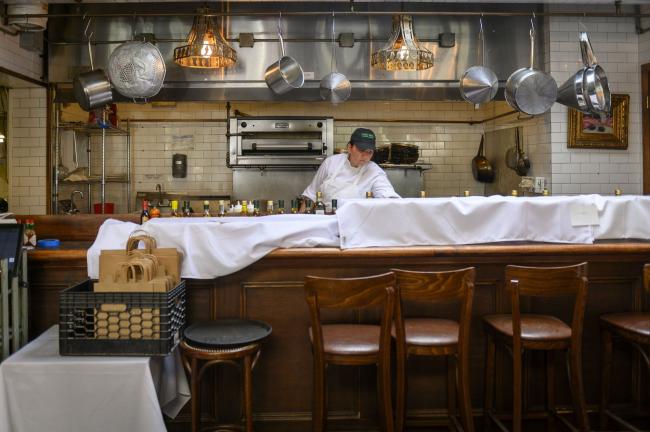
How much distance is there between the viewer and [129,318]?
263 cm

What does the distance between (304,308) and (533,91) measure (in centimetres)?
289

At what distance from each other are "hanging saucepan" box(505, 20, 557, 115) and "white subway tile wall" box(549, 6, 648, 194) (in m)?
1.24

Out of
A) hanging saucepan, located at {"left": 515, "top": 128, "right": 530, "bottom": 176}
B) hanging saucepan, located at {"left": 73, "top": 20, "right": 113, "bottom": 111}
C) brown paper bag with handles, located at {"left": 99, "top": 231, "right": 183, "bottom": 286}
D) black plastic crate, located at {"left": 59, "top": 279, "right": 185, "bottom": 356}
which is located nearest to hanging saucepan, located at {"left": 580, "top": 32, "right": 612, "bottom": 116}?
hanging saucepan, located at {"left": 515, "top": 128, "right": 530, "bottom": 176}

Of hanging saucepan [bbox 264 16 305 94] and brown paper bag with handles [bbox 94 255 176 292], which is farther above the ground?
Result: hanging saucepan [bbox 264 16 305 94]

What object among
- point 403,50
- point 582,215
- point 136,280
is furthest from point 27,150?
point 582,215

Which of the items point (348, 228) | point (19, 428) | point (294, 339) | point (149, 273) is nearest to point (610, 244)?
→ point (348, 228)

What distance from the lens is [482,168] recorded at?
25.3ft

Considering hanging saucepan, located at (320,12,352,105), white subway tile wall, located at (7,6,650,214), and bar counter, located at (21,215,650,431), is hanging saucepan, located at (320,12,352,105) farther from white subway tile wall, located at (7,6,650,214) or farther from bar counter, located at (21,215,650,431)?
bar counter, located at (21,215,650,431)

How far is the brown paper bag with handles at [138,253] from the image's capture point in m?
2.82

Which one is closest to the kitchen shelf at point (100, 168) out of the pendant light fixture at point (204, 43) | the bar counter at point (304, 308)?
the pendant light fixture at point (204, 43)

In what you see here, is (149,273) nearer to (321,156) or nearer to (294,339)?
(294,339)

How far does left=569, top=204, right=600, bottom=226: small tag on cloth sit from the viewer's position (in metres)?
3.44

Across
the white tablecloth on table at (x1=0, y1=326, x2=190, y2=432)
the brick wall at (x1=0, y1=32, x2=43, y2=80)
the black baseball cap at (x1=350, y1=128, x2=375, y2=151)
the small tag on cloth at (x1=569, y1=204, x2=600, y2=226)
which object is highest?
the brick wall at (x1=0, y1=32, x2=43, y2=80)

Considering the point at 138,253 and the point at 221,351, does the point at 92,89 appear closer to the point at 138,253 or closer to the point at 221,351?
the point at 138,253
